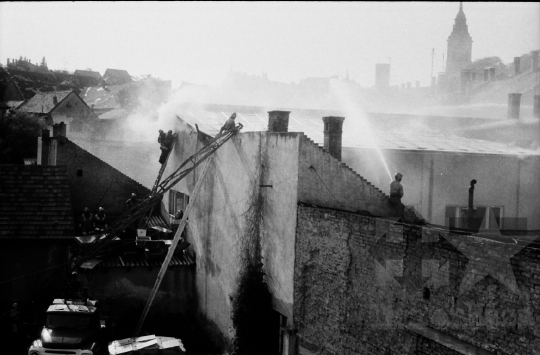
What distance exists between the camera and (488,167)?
20812mm

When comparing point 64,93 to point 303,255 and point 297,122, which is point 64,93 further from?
point 303,255

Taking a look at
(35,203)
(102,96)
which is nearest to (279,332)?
(35,203)

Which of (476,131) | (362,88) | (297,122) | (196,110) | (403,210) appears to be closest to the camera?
(403,210)

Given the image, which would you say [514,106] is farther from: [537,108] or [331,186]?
[331,186]

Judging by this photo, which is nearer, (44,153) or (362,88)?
(44,153)

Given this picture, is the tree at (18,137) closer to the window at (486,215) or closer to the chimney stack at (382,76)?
the window at (486,215)

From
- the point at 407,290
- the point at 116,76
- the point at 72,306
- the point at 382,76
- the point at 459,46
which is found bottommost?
the point at 72,306

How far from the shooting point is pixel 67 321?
47.0 feet

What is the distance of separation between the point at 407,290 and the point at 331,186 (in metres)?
4.49

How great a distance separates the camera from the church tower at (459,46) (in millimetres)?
84500

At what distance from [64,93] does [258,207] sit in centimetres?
4130

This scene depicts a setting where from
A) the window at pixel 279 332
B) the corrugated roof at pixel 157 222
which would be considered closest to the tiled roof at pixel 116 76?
the corrugated roof at pixel 157 222

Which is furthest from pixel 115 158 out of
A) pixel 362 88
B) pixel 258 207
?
pixel 362 88

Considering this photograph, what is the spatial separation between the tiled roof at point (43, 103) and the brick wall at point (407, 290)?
4267 cm
